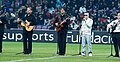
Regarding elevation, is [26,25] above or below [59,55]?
above

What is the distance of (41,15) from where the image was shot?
138 feet

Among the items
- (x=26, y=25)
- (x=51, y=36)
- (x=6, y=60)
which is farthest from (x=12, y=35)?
(x=6, y=60)

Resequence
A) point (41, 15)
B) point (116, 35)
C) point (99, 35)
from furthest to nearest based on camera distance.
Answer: point (41, 15) → point (99, 35) → point (116, 35)

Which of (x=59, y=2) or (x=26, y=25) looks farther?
(x=59, y=2)

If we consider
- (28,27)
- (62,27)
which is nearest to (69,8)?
(62,27)

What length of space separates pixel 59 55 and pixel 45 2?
2090 cm

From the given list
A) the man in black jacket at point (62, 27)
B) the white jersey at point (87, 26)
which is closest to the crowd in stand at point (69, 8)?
the man in black jacket at point (62, 27)

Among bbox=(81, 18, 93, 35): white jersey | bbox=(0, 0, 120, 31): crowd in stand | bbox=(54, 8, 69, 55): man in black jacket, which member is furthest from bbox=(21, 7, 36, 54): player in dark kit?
bbox=(0, 0, 120, 31): crowd in stand

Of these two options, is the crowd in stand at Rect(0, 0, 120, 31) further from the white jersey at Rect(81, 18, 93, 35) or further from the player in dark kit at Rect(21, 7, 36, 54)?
the white jersey at Rect(81, 18, 93, 35)

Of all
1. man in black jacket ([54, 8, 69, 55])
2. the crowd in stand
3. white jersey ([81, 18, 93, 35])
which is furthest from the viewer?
the crowd in stand

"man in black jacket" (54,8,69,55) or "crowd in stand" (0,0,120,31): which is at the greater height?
"crowd in stand" (0,0,120,31)

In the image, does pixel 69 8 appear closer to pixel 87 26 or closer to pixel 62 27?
pixel 62 27

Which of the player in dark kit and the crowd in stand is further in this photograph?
the crowd in stand

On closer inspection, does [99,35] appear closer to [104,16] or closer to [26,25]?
[104,16]
